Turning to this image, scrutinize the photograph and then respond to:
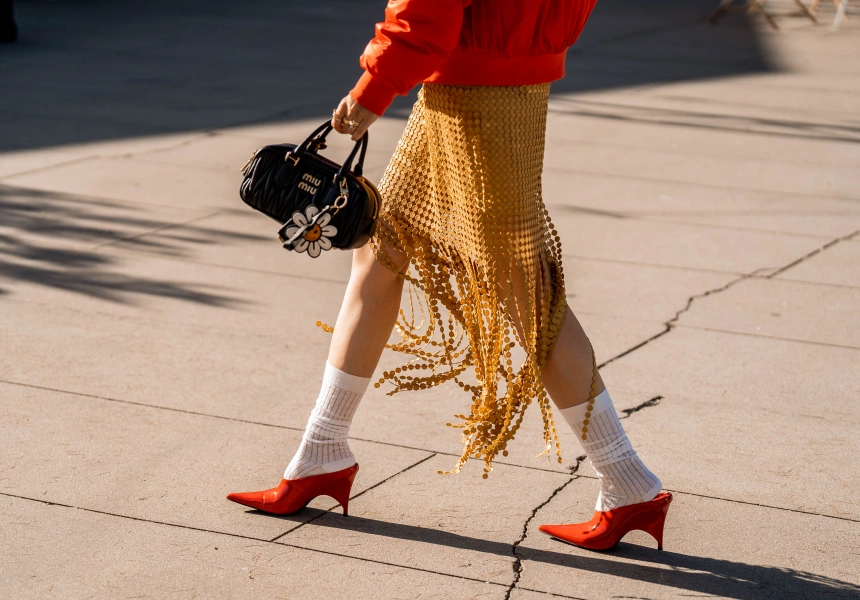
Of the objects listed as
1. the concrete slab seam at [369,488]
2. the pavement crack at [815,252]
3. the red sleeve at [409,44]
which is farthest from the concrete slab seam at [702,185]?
the red sleeve at [409,44]

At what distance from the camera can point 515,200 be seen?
9.69 ft

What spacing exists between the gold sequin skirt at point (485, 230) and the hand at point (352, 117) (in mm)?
215

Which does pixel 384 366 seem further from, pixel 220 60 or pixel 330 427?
pixel 220 60

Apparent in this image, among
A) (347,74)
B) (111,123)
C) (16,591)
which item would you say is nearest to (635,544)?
(16,591)

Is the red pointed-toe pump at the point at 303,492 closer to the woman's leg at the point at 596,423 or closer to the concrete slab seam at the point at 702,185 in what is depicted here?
the woman's leg at the point at 596,423

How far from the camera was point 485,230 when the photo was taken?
296 cm

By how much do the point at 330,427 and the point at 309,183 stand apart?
71 centimetres

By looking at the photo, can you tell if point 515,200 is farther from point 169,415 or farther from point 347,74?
point 347,74

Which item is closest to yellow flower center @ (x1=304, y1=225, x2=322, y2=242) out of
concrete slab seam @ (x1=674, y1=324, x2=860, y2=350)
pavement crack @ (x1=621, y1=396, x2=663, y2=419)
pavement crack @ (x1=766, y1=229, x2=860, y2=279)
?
pavement crack @ (x1=621, y1=396, x2=663, y2=419)

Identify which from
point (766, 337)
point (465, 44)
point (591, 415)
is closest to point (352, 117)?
point (465, 44)

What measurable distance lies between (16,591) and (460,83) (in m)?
1.65

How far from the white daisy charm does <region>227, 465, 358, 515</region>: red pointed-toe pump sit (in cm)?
68

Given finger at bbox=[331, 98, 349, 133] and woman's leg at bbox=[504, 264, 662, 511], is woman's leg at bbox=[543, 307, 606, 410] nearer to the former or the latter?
woman's leg at bbox=[504, 264, 662, 511]

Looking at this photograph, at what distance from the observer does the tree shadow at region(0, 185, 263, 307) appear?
525cm
